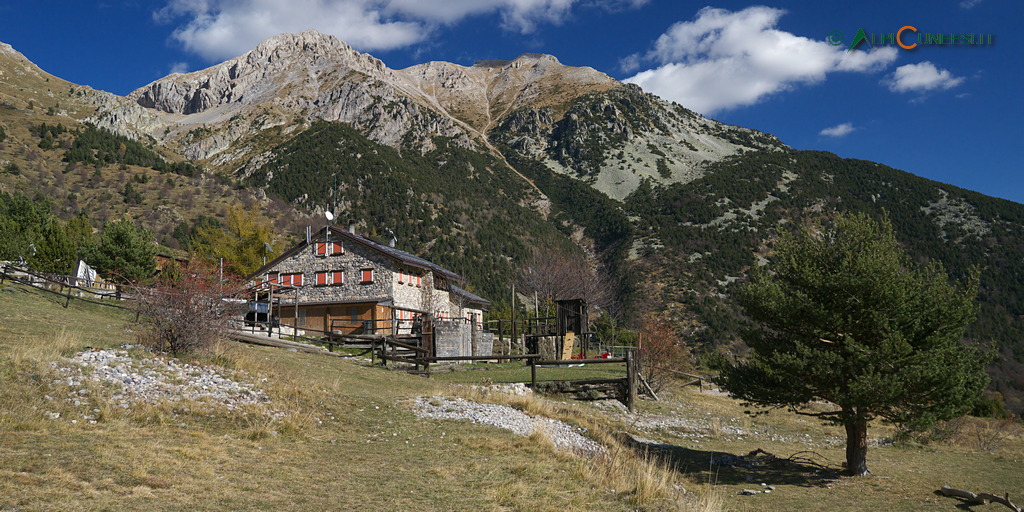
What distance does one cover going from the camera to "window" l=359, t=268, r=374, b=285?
44438mm

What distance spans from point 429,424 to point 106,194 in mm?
89481

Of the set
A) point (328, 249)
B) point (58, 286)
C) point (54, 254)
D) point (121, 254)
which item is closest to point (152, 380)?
point (58, 286)

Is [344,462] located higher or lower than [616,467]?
higher

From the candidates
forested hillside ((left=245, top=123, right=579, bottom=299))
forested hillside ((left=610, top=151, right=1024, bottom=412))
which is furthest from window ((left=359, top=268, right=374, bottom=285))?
forested hillside ((left=245, top=123, right=579, bottom=299))

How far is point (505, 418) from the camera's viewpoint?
15320 mm

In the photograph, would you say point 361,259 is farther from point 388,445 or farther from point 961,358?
point 961,358

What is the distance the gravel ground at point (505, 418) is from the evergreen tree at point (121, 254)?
31.3 meters

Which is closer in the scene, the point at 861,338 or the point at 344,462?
the point at 344,462

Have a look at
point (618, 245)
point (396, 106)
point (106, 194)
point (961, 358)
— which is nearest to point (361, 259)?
point (961, 358)

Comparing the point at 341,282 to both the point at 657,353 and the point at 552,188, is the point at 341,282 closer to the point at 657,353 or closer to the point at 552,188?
the point at 657,353

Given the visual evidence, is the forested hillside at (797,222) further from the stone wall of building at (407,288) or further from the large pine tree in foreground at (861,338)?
the large pine tree in foreground at (861,338)

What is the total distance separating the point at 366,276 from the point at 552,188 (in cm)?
12026

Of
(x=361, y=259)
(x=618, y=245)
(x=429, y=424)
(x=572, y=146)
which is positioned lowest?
(x=429, y=424)

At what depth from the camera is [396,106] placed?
173250mm
